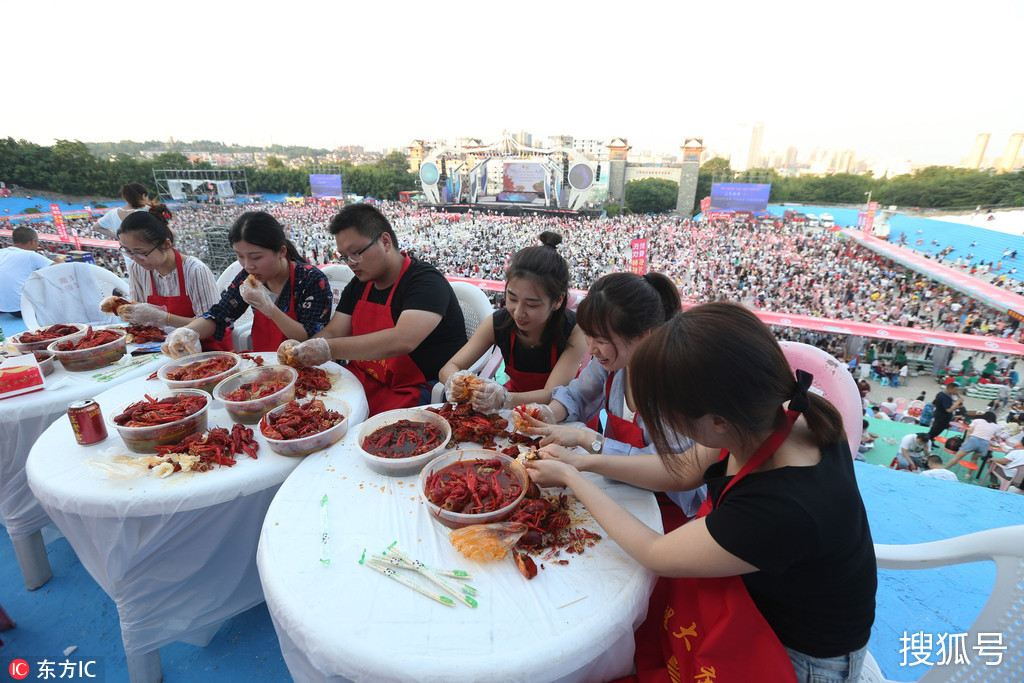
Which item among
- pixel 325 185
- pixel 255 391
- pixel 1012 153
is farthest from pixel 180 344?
pixel 325 185

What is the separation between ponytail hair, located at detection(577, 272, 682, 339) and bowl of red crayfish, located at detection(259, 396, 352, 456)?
1147 mm

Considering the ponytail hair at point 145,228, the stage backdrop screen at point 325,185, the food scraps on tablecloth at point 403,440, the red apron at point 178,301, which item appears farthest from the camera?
the stage backdrop screen at point 325,185

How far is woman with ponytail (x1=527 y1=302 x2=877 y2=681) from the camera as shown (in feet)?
3.00

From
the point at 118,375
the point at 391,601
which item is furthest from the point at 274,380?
the point at 391,601

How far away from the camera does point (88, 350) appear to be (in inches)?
94.0

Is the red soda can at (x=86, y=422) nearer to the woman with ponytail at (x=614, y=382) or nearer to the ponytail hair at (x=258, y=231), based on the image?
the ponytail hair at (x=258, y=231)

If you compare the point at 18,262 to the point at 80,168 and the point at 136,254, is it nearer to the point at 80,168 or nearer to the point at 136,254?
the point at 136,254

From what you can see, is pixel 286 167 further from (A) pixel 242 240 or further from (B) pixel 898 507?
(B) pixel 898 507

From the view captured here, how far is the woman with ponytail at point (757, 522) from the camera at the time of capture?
0.91 m

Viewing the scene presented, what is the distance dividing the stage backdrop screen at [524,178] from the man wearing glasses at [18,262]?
26.3 meters

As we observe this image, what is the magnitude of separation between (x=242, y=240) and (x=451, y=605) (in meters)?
2.66

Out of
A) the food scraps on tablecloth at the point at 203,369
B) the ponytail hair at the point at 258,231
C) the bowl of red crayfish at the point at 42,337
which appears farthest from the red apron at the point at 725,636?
the bowl of red crayfish at the point at 42,337

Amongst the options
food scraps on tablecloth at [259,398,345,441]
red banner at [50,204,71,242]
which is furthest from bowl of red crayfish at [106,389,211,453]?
red banner at [50,204,71,242]

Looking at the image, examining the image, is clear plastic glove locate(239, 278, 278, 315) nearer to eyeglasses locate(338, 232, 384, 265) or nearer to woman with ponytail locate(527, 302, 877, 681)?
eyeglasses locate(338, 232, 384, 265)
